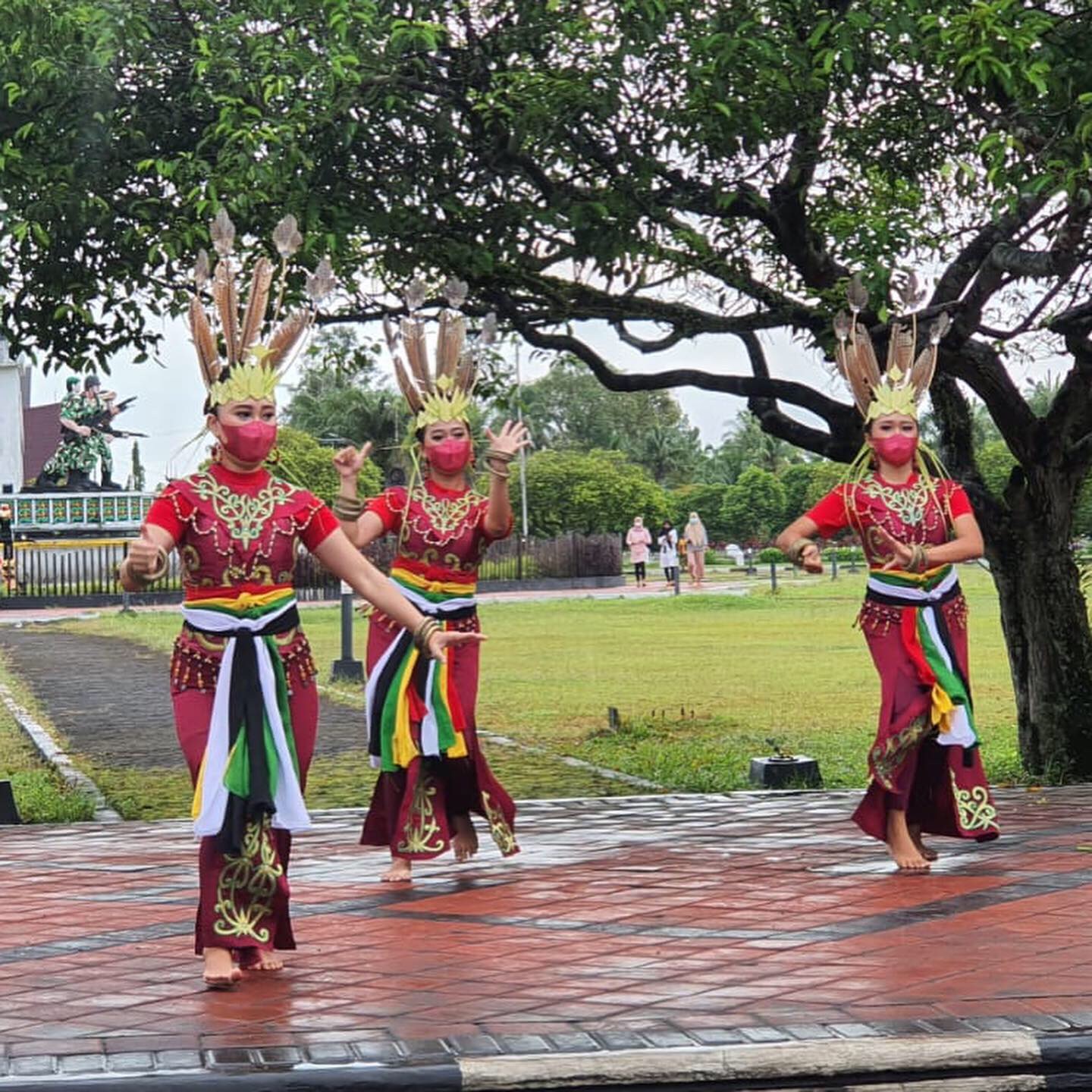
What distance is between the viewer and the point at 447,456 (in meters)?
8.39

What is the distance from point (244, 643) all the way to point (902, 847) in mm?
3169

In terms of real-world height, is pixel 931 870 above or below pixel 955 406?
below

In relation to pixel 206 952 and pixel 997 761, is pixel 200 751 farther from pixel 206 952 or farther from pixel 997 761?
pixel 997 761

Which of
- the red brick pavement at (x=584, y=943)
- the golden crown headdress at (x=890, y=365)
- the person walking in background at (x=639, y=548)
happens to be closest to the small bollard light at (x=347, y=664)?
the red brick pavement at (x=584, y=943)

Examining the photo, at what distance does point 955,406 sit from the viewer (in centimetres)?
1176

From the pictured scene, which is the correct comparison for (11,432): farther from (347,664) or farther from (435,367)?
(435,367)

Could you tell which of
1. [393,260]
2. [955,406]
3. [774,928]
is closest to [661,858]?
[774,928]

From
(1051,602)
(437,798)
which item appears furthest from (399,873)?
(1051,602)

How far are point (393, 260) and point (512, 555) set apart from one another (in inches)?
1312

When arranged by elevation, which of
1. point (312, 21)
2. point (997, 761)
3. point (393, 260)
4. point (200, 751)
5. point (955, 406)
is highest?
point (312, 21)

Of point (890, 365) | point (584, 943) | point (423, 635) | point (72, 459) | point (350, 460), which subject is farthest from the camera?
point (72, 459)

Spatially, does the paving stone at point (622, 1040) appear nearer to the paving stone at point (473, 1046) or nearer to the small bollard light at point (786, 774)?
the paving stone at point (473, 1046)

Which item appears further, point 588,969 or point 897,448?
point 897,448

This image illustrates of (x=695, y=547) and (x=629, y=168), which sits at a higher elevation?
(x=629, y=168)
